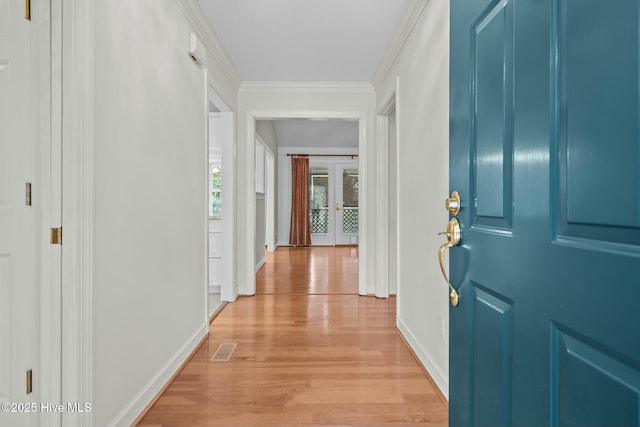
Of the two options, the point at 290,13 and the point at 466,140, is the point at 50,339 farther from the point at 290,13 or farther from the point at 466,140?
the point at 290,13

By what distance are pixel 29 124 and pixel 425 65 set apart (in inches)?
82.2

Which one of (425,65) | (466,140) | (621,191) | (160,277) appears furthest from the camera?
(425,65)

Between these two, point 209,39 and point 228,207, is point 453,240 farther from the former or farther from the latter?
point 228,207

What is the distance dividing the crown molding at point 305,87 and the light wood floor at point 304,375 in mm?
2375

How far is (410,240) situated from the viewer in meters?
2.58

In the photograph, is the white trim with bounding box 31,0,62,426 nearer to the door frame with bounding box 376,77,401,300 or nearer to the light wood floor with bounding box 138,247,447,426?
the light wood floor with bounding box 138,247,447,426

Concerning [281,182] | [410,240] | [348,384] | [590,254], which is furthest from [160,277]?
[281,182]

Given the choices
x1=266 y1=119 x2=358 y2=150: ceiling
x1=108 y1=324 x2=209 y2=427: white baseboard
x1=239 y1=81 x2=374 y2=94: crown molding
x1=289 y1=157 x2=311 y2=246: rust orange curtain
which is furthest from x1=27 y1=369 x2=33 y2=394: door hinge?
x1=289 y1=157 x2=311 y2=246: rust orange curtain

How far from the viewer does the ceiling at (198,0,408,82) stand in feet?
7.92

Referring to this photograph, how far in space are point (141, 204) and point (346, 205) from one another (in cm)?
711

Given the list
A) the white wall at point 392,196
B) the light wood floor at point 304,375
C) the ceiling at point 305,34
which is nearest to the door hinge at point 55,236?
the light wood floor at point 304,375

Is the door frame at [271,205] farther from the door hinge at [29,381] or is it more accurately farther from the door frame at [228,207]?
the door hinge at [29,381]

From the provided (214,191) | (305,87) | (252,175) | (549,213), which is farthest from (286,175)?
(549,213)

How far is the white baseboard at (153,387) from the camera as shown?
1.57 m
